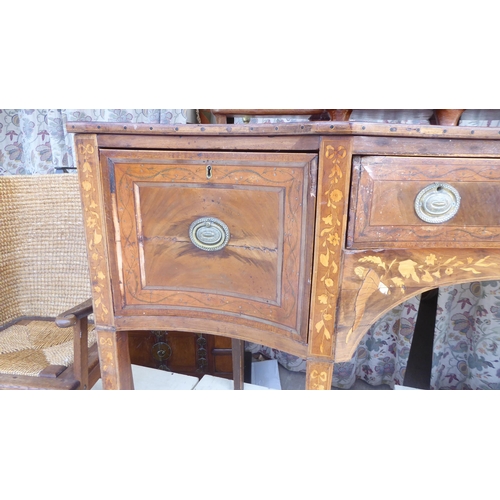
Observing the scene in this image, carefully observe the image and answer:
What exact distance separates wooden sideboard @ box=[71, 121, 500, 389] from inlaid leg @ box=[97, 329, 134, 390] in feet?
0.14

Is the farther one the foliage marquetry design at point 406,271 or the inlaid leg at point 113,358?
the inlaid leg at point 113,358

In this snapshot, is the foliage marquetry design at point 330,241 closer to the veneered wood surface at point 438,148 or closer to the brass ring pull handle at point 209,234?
the veneered wood surface at point 438,148

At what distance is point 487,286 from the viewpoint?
1.33 meters

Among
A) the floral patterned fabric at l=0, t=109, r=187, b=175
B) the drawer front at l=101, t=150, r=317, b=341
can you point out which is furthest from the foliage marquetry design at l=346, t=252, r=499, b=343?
the floral patterned fabric at l=0, t=109, r=187, b=175

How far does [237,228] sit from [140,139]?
0.87 feet

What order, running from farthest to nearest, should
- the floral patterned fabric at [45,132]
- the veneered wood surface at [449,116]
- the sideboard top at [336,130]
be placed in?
the floral patterned fabric at [45,132] < the veneered wood surface at [449,116] < the sideboard top at [336,130]

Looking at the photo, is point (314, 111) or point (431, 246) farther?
point (314, 111)

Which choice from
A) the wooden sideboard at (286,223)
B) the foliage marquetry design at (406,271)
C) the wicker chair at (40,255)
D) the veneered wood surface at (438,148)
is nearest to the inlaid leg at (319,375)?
the wooden sideboard at (286,223)

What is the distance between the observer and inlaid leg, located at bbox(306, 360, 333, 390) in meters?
0.70

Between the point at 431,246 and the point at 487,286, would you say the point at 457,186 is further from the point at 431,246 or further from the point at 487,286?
the point at 487,286

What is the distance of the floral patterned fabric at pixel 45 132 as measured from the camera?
4.87 ft

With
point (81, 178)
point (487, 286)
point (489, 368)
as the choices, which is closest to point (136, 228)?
point (81, 178)

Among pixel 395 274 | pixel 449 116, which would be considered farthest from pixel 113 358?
pixel 449 116

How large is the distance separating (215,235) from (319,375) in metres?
0.37
